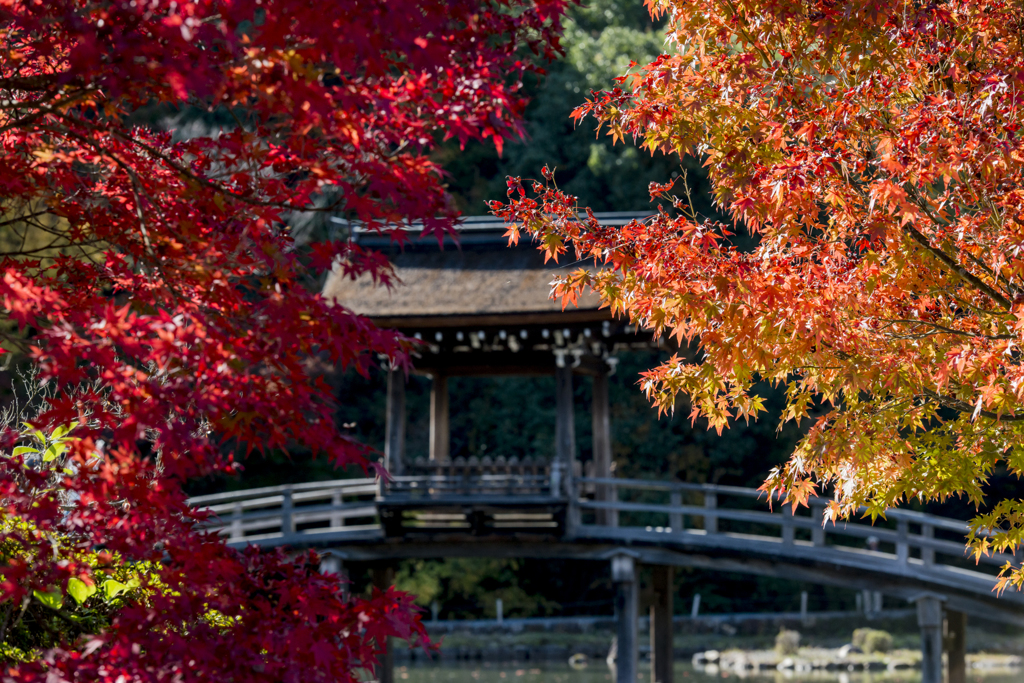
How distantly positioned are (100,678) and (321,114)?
158 cm

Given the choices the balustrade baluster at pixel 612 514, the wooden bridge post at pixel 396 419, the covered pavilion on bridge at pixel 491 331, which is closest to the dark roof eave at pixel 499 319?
the covered pavilion on bridge at pixel 491 331

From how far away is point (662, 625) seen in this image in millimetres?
10938

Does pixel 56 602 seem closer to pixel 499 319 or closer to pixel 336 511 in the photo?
pixel 499 319

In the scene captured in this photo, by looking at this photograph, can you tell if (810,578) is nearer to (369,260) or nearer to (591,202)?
(369,260)

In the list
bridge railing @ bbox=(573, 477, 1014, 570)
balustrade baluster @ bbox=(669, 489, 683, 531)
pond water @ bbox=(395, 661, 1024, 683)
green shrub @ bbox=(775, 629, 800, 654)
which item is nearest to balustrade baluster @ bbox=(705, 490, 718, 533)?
bridge railing @ bbox=(573, 477, 1014, 570)

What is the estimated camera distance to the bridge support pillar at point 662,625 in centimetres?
1058

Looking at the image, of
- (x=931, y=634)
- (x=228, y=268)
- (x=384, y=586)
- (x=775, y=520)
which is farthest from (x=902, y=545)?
(x=228, y=268)

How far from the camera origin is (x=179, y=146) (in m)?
3.12

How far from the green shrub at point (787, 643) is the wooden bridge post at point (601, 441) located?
25.5ft

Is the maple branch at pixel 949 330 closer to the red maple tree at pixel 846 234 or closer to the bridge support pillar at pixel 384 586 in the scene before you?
the red maple tree at pixel 846 234

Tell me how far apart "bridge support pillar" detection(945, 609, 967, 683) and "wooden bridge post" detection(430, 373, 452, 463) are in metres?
5.73

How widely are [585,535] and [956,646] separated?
3995 mm

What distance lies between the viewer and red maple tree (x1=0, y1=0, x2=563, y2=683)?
2217 mm

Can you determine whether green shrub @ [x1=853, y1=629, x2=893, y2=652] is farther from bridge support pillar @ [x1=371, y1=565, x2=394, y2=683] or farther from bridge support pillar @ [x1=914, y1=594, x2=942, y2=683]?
bridge support pillar @ [x1=371, y1=565, x2=394, y2=683]
